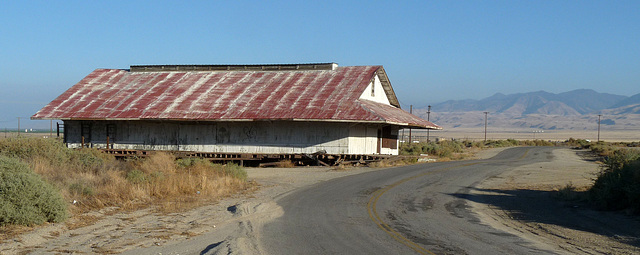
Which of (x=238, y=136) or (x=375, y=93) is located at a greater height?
(x=375, y=93)

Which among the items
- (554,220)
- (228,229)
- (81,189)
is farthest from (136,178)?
(554,220)

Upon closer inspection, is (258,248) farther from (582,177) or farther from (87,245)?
(582,177)

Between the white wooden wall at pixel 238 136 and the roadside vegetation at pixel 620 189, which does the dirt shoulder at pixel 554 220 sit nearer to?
the roadside vegetation at pixel 620 189

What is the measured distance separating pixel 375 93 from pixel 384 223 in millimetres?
24491

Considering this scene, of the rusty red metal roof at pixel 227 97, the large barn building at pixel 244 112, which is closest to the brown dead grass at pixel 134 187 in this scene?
the rusty red metal roof at pixel 227 97

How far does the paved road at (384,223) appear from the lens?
10.4 m

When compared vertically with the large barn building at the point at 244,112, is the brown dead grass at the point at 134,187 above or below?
below

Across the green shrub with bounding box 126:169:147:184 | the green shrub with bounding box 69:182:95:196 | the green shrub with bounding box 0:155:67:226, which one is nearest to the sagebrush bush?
the green shrub with bounding box 126:169:147:184

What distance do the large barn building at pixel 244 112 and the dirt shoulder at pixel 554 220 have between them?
11.0m

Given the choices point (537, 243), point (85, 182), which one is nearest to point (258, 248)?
point (537, 243)

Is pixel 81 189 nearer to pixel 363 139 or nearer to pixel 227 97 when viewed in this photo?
pixel 363 139

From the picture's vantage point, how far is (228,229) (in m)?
12.4

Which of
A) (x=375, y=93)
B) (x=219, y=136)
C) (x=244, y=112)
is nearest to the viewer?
(x=244, y=112)

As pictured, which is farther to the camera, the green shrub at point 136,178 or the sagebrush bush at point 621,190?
the green shrub at point 136,178
